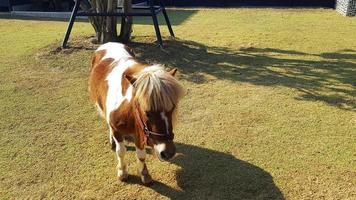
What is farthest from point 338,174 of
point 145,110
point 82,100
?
point 82,100

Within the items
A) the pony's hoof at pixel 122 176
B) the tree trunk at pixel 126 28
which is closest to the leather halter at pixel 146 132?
the pony's hoof at pixel 122 176

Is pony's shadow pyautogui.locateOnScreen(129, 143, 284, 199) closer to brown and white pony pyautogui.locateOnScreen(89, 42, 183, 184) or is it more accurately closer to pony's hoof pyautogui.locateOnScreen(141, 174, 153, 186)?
pony's hoof pyautogui.locateOnScreen(141, 174, 153, 186)

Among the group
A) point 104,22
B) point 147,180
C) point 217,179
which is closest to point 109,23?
point 104,22

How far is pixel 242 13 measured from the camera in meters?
15.3

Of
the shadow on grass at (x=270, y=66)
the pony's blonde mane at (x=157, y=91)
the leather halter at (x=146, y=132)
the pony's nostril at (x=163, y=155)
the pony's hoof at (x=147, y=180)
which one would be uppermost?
the pony's blonde mane at (x=157, y=91)

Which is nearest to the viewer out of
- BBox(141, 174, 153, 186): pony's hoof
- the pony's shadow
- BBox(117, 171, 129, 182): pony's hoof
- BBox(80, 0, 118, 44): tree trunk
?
the pony's shadow

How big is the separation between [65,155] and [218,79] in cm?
353

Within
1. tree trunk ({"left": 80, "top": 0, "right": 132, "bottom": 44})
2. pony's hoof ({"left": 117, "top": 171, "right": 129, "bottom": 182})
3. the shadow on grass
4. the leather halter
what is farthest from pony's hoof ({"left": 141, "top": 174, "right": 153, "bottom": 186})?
tree trunk ({"left": 80, "top": 0, "right": 132, "bottom": 44})

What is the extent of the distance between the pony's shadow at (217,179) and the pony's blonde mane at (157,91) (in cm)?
120

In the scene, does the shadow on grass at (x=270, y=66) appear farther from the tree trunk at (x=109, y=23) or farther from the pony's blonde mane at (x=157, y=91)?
the pony's blonde mane at (x=157, y=91)

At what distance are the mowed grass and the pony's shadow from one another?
1cm

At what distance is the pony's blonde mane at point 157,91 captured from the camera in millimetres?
3342

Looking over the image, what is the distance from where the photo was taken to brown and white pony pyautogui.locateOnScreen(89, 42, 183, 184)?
133 inches

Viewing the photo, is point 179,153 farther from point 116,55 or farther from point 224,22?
point 224,22
